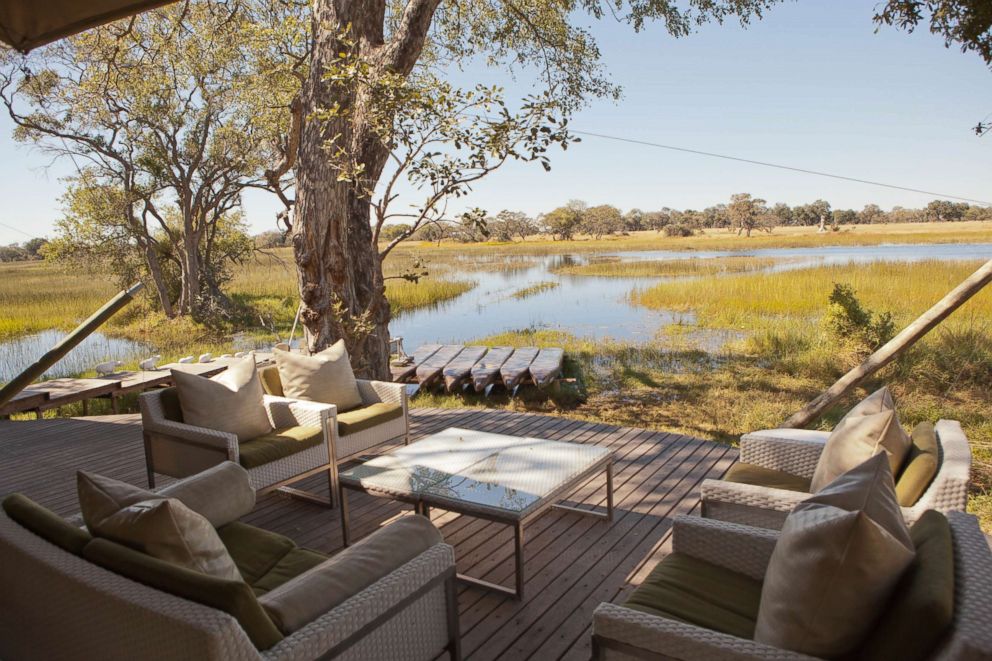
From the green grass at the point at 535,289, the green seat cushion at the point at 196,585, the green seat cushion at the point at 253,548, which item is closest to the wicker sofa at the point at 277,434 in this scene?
the green seat cushion at the point at 253,548

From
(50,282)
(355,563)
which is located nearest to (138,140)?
(50,282)

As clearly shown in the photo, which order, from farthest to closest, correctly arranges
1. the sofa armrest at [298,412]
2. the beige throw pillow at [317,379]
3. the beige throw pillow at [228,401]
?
1. the beige throw pillow at [317,379]
2. the sofa armrest at [298,412]
3. the beige throw pillow at [228,401]

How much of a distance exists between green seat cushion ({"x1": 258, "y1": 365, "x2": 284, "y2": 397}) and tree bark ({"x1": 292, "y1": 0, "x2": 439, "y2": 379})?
1.25 meters

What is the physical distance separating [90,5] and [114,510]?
1.45 m

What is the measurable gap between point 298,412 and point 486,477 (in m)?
1.34

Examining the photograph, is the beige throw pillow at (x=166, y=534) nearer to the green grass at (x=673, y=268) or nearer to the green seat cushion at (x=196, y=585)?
the green seat cushion at (x=196, y=585)

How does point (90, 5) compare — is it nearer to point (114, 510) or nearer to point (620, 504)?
point (114, 510)

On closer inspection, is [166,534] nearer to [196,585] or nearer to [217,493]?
[196,585]

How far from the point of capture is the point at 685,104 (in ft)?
86.5

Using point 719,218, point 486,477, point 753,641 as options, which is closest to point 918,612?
point 753,641

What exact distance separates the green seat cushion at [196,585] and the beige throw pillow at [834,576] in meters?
1.12

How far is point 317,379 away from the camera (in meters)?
3.97

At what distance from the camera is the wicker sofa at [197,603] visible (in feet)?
4.39

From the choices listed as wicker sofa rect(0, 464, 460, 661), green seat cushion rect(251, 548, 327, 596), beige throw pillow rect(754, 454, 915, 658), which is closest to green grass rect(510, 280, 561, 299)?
green seat cushion rect(251, 548, 327, 596)
